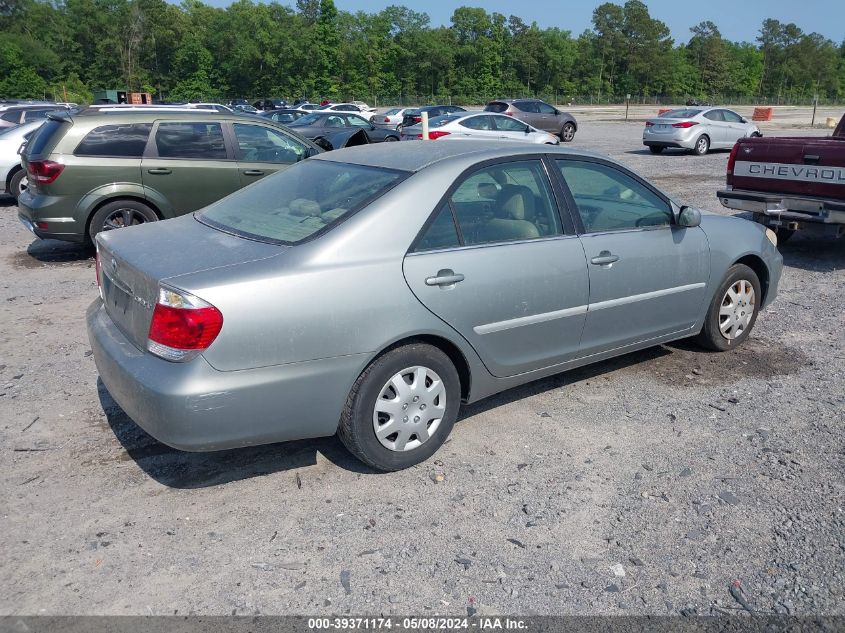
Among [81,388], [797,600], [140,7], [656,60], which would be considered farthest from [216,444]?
[656,60]

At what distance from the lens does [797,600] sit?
3.02 meters

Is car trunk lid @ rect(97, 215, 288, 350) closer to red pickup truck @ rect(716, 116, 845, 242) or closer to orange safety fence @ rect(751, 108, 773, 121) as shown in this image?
red pickup truck @ rect(716, 116, 845, 242)

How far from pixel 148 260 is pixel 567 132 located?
91.2 ft

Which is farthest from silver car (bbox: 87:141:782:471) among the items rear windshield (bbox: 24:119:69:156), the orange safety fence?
the orange safety fence

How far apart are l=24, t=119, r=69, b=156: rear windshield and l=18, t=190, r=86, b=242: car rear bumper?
0.49 meters

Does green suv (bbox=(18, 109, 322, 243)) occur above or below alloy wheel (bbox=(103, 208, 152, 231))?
above

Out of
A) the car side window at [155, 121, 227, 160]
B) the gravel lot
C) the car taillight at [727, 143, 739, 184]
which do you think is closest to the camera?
the gravel lot

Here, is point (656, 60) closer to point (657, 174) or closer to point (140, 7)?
point (140, 7)

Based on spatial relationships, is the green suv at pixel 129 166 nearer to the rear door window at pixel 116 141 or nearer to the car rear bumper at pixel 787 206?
the rear door window at pixel 116 141

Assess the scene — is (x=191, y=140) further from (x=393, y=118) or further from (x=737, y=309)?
(x=393, y=118)

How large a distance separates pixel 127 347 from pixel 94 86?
3656 inches

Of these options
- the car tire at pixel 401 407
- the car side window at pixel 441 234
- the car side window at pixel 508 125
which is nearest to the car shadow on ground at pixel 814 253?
the car side window at pixel 441 234

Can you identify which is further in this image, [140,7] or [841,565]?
[140,7]

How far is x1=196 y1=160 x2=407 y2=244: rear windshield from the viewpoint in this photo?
12.9 feet
